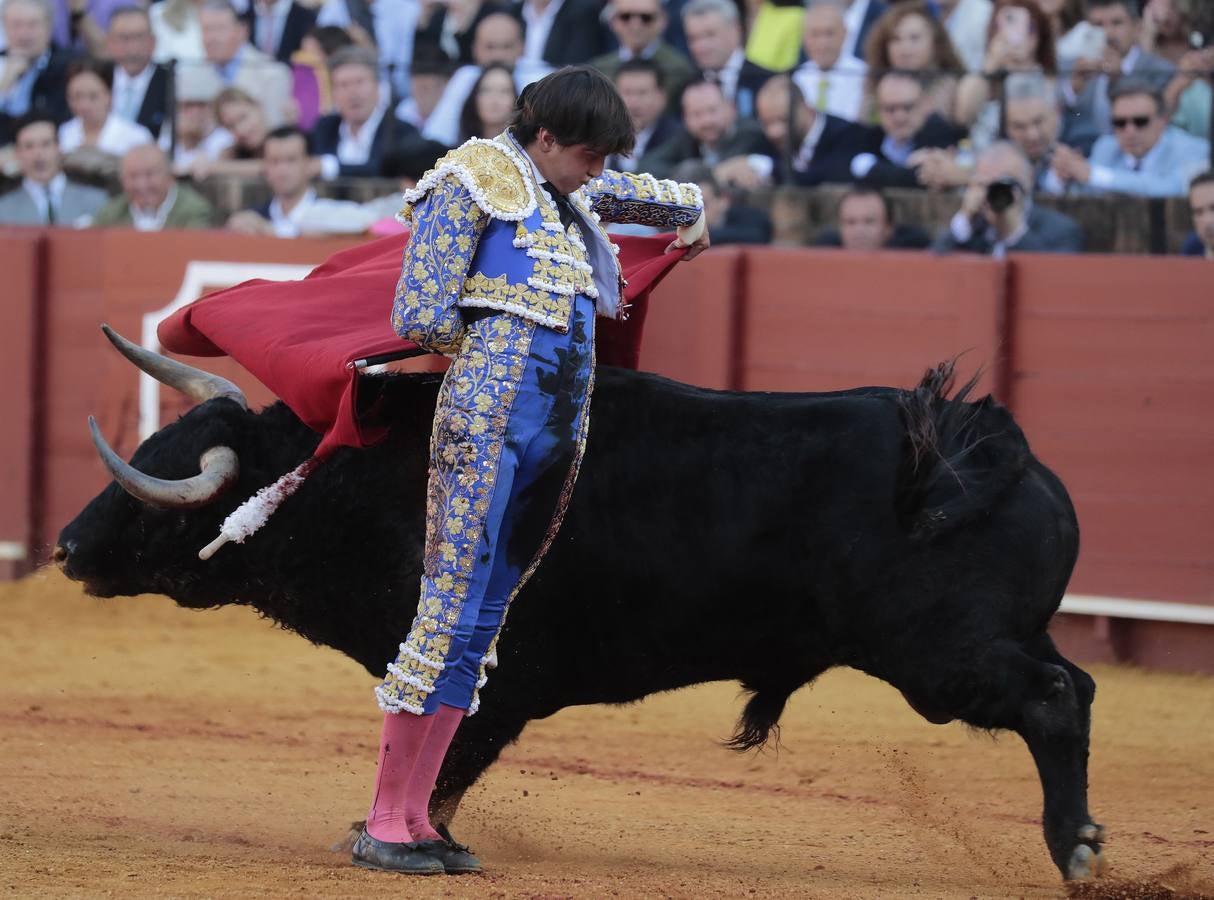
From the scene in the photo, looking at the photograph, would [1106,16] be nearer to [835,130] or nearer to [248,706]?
[835,130]

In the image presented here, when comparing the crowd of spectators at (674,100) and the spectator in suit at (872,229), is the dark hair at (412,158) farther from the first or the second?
the spectator in suit at (872,229)

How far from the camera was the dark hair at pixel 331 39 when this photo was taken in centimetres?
966

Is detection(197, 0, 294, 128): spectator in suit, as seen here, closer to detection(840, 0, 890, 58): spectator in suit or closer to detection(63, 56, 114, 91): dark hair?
detection(63, 56, 114, 91): dark hair

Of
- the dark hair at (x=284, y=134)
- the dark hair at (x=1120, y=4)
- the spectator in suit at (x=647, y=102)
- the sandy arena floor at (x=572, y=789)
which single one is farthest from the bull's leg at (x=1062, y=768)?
the dark hair at (x=284, y=134)

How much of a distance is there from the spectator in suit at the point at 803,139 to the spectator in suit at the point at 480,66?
128cm

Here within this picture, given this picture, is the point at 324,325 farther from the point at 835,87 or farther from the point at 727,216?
the point at 835,87

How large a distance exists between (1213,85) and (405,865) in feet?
17.6

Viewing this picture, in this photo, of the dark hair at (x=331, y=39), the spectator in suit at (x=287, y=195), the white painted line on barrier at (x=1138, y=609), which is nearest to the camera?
the white painted line on barrier at (x=1138, y=609)

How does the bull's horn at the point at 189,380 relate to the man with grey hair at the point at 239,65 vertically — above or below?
above

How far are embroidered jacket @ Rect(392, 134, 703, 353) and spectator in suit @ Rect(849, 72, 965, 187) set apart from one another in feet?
15.0

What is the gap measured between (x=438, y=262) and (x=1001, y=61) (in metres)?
5.32

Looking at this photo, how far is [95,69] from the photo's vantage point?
952cm

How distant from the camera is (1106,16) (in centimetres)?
787

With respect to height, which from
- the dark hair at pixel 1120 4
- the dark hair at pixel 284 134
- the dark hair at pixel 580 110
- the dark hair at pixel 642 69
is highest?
the dark hair at pixel 580 110
